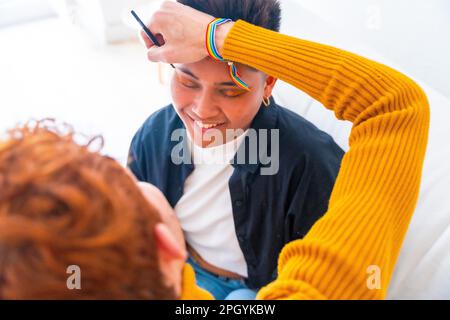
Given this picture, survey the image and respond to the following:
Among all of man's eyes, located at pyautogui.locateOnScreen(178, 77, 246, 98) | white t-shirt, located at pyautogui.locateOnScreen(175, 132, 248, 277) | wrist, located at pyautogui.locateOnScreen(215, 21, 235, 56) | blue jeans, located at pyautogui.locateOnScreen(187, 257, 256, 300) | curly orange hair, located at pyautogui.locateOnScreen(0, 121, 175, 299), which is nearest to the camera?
→ curly orange hair, located at pyautogui.locateOnScreen(0, 121, 175, 299)

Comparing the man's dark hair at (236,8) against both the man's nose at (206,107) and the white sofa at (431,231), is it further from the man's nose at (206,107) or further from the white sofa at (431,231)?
the white sofa at (431,231)

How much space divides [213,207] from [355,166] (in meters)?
0.43

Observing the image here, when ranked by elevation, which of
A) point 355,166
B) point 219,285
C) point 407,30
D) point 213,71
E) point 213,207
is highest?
point 407,30

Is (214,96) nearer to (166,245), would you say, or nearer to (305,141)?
(305,141)

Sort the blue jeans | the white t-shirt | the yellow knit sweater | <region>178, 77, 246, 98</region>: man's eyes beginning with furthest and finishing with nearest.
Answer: the blue jeans
the white t-shirt
<region>178, 77, 246, 98</region>: man's eyes
the yellow knit sweater

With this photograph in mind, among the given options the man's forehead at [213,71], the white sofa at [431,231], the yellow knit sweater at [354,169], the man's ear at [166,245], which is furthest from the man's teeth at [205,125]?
the man's ear at [166,245]

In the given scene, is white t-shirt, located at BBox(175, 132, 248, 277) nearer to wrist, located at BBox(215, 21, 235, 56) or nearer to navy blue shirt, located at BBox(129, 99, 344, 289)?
navy blue shirt, located at BBox(129, 99, 344, 289)

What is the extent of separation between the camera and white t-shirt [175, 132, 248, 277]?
2.84 feet

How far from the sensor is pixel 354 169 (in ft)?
1.73

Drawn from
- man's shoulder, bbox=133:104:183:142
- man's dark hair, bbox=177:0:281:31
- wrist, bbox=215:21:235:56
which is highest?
man's dark hair, bbox=177:0:281:31

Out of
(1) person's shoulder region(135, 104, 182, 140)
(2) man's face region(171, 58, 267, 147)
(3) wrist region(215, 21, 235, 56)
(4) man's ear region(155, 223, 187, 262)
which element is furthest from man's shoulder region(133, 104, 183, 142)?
(4) man's ear region(155, 223, 187, 262)

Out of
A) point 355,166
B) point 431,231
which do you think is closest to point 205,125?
point 355,166

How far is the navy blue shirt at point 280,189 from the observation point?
31.1 inches

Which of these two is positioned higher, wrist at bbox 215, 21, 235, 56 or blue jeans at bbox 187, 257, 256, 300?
wrist at bbox 215, 21, 235, 56
